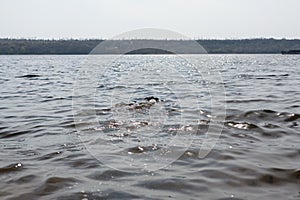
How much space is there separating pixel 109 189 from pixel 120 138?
2.98m

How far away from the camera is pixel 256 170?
551cm

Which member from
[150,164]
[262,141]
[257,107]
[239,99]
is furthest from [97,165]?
[239,99]

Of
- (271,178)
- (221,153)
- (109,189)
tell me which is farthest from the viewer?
(221,153)

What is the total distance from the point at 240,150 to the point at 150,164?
1.87 m

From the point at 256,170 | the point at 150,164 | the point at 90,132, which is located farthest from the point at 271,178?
the point at 90,132

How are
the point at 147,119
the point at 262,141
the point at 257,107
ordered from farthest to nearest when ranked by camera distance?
the point at 257,107, the point at 147,119, the point at 262,141

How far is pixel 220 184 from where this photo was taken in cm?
494

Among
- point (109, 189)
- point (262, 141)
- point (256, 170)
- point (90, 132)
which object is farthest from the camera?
point (90, 132)

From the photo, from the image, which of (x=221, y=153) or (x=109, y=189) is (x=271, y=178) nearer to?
(x=221, y=153)

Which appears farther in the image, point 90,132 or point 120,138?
point 90,132

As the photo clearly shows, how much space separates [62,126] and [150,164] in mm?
4021

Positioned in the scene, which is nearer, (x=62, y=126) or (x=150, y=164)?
(x=150, y=164)

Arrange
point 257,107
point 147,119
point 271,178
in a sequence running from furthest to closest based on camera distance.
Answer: point 257,107
point 147,119
point 271,178

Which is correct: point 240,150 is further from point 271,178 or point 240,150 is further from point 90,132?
point 90,132
